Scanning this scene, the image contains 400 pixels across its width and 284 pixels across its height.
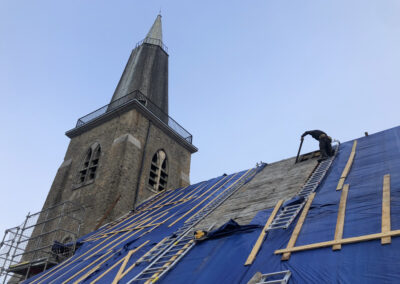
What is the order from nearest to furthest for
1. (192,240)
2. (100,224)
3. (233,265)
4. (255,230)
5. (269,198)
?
(233,265) < (255,230) < (192,240) < (269,198) < (100,224)

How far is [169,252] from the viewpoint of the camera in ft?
25.7

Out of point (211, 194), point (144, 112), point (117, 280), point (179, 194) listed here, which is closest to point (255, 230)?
point (117, 280)

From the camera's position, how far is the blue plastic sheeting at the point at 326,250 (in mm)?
4625

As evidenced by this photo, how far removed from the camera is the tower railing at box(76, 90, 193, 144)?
67.5ft

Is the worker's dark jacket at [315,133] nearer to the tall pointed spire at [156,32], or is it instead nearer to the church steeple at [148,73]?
the church steeple at [148,73]

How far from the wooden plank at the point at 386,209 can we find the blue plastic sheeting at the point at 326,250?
71mm

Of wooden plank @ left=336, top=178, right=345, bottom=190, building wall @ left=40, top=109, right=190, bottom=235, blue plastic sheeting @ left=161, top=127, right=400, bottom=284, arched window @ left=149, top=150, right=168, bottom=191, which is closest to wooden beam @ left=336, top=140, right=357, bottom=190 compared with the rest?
wooden plank @ left=336, top=178, right=345, bottom=190

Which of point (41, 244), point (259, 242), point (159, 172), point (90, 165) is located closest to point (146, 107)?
point (159, 172)

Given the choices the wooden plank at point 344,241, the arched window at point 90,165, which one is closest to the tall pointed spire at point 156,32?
the arched window at point 90,165

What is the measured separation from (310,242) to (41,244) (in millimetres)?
13771

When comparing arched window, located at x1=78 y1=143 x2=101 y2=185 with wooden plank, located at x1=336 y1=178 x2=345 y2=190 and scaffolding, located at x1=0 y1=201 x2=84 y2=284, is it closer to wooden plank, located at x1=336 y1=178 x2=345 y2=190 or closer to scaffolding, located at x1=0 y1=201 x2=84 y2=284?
scaffolding, located at x1=0 y1=201 x2=84 y2=284

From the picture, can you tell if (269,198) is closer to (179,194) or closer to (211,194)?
(211,194)

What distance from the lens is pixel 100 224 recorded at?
14.8 metres

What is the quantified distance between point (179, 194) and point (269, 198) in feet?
24.2
